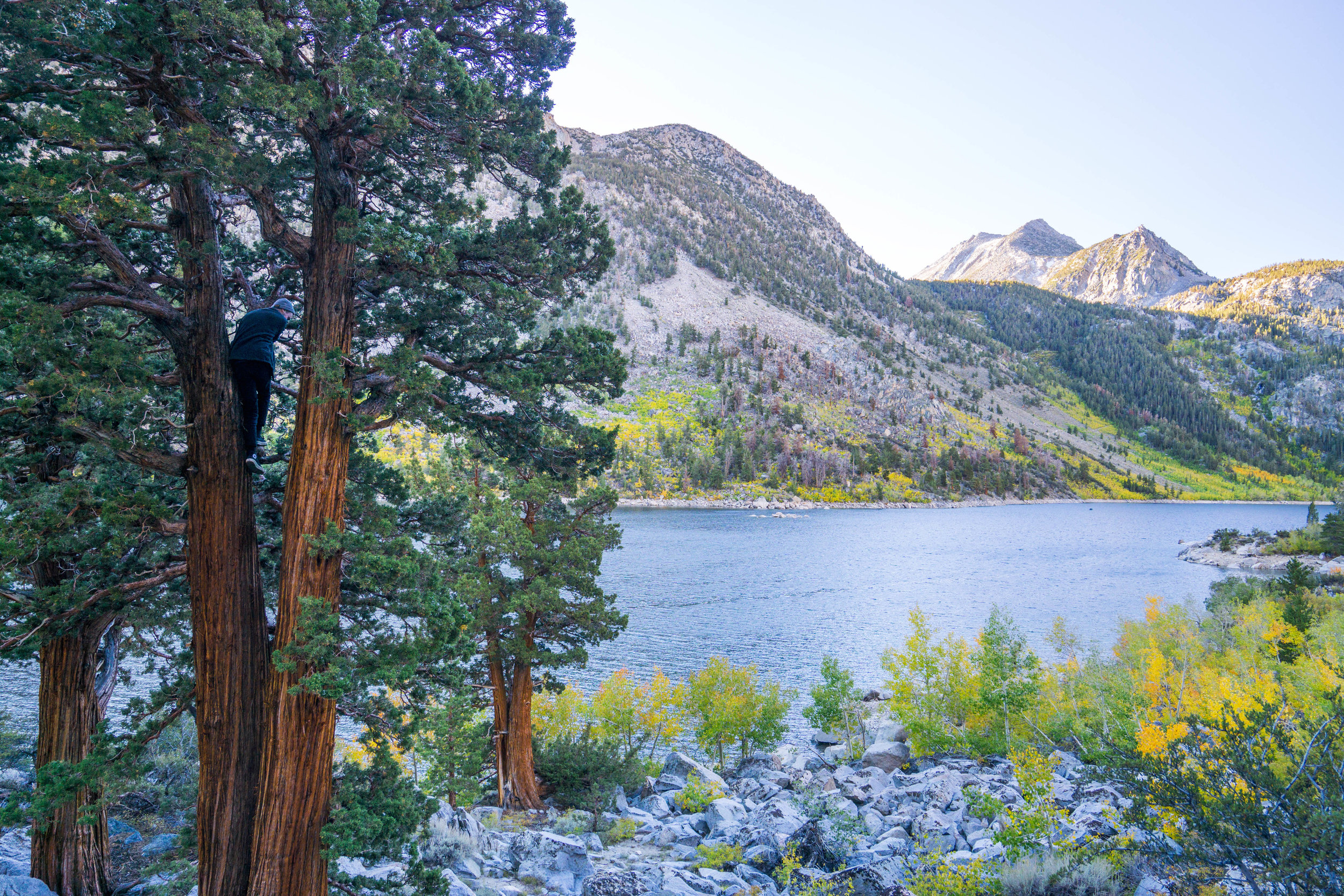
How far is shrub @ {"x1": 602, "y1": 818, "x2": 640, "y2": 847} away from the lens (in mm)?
13484

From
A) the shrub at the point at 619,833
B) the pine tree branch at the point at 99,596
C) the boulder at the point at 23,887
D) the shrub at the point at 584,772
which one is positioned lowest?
the shrub at the point at 584,772

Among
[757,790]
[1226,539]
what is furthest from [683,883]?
[1226,539]

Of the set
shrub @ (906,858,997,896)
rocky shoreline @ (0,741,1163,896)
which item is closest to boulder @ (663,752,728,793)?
rocky shoreline @ (0,741,1163,896)

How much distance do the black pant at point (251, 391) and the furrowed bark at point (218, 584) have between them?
80mm

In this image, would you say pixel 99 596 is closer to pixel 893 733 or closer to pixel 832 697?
pixel 832 697

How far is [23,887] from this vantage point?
24.7ft

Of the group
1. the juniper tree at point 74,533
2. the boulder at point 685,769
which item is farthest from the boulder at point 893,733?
the juniper tree at point 74,533

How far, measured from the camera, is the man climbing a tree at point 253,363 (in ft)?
22.2

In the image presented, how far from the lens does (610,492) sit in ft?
55.3

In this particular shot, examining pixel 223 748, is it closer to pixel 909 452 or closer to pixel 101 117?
pixel 101 117

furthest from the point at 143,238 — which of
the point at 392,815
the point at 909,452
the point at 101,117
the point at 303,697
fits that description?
the point at 909,452

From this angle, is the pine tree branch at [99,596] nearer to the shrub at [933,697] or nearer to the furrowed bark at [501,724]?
the furrowed bark at [501,724]

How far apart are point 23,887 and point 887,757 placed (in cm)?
2133

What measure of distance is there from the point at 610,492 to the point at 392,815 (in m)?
10.5
